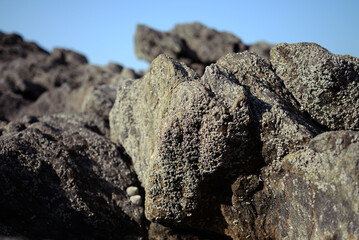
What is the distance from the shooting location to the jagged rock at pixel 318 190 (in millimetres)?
3350

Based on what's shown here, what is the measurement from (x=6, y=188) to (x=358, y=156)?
4.04 m

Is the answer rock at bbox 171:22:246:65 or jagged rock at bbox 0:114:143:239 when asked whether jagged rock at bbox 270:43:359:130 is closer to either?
jagged rock at bbox 0:114:143:239

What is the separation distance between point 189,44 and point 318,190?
53.6ft

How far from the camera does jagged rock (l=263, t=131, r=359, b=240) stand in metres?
3.35

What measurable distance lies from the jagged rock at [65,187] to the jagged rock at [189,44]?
11.5 m

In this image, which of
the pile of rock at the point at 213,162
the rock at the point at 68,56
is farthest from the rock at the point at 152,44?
the pile of rock at the point at 213,162

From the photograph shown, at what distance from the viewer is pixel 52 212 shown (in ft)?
14.7

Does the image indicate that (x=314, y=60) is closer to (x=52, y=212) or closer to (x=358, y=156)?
(x=358, y=156)

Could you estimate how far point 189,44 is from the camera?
19234 millimetres

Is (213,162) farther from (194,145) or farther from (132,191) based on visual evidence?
(132,191)

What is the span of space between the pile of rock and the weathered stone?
16 millimetres

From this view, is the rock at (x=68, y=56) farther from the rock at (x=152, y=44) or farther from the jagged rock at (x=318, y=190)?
the jagged rock at (x=318, y=190)

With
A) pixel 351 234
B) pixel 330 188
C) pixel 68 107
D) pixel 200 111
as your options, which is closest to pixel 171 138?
pixel 200 111

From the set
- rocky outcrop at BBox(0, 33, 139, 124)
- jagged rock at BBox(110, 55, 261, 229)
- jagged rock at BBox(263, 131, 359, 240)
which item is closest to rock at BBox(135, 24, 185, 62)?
rocky outcrop at BBox(0, 33, 139, 124)
